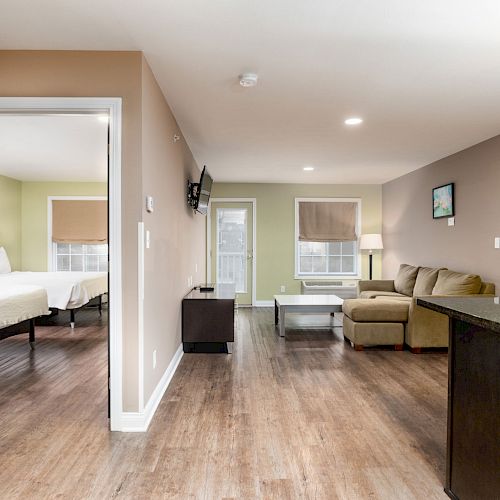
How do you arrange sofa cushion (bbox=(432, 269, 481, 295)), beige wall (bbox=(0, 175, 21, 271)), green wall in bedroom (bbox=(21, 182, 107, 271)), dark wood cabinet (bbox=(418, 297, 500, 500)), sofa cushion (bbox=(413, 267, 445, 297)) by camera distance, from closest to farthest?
dark wood cabinet (bbox=(418, 297, 500, 500))
sofa cushion (bbox=(432, 269, 481, 295))
sofa cushion (bbox=(413, 267, 445, 297))
beige wall (bbox=(0, 175, 21, 271))
green wall in bedroom (bbox=(21, 182, 107, 271))

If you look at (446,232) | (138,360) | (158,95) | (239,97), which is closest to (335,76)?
(239,97)

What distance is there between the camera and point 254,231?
7.56 m

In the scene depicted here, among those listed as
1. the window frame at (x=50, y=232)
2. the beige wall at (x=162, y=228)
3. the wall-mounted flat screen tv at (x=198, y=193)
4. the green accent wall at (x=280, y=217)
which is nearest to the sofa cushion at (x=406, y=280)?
the green accent wall at (x=280, y=217)

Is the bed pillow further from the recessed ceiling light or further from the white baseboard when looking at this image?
the recessed ceiling light

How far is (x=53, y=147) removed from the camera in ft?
16.8

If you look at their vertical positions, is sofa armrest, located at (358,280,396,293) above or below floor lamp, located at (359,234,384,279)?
below

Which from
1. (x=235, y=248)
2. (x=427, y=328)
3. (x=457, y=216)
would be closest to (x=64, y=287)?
(x=235, y=248)

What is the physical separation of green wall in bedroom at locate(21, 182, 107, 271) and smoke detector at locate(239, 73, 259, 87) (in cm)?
535

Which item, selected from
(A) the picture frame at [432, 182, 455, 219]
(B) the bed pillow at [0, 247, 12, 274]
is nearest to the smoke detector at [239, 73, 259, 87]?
(A) the picture frame at [432, 182, 455, 219]

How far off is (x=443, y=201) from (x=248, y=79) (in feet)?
12.4

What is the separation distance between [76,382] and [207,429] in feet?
4.99

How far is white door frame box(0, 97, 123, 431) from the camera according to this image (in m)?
2.41

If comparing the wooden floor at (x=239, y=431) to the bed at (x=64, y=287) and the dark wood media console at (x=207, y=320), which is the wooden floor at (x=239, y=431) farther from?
the bed at (x=64, y=287)

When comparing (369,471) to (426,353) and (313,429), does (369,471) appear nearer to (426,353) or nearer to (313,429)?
(313,429)
